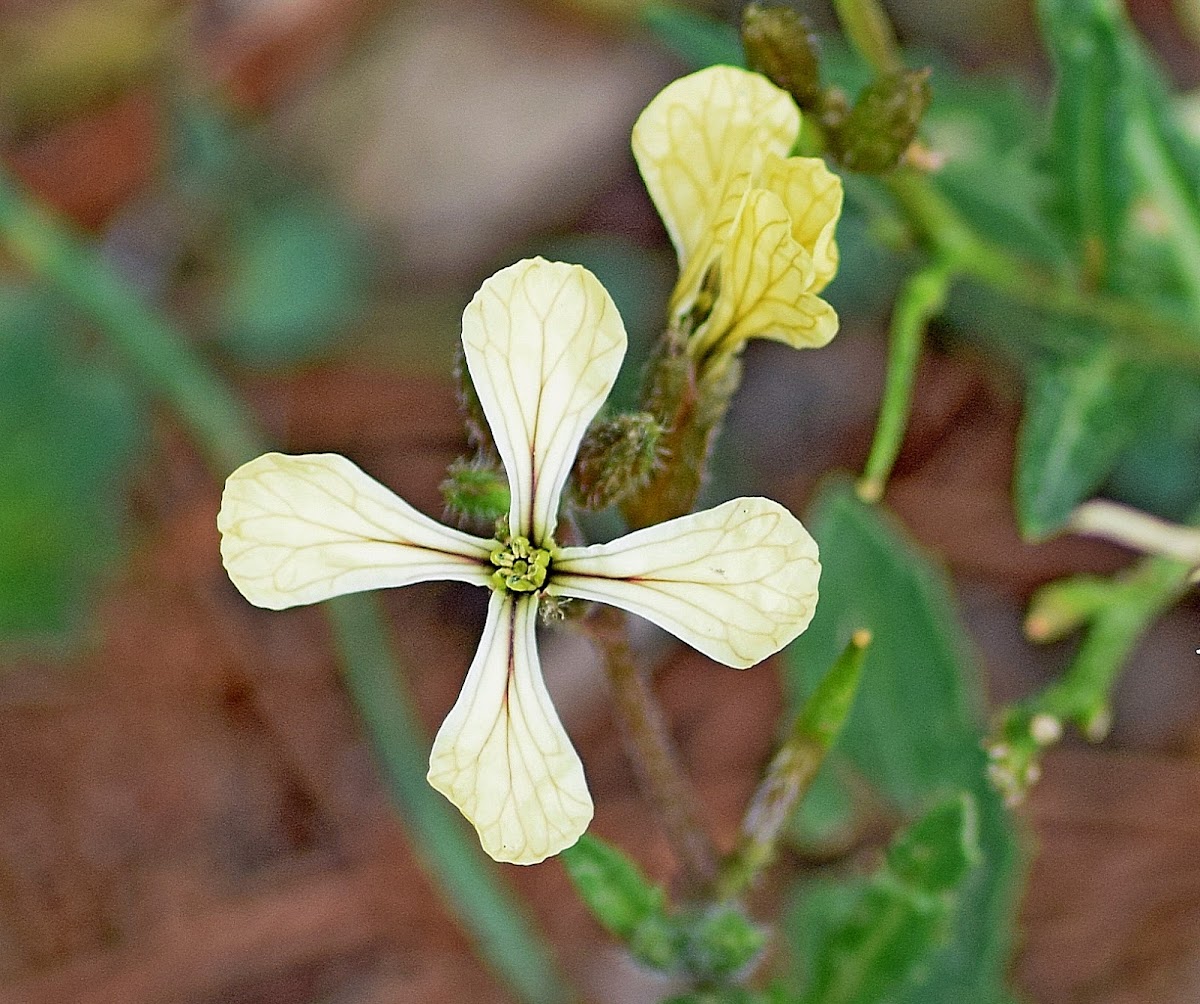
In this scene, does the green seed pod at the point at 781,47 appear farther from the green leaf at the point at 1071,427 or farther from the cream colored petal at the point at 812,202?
the green leaf at the point at 1071,427

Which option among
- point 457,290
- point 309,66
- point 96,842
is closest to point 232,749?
point 96,842

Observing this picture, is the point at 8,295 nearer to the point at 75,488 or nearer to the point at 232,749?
the point at 75,488

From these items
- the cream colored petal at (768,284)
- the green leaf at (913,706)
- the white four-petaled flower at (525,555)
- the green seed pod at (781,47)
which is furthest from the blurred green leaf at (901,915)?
the green seed pod at (781,47)

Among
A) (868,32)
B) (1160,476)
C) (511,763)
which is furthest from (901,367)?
(1160,476)

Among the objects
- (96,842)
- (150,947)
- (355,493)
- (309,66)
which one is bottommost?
(150,947)

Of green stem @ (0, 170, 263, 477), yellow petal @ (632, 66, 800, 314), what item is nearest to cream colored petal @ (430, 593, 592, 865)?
yellow petal @ (632, 66, 800, 314)

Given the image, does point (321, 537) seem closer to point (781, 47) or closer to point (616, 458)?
point (616, 458)

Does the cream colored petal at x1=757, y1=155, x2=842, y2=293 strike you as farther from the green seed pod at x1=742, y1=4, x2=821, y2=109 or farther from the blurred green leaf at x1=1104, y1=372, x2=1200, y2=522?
the blurred green leaf at x1=1104, y1=372, x2=1200, y2=522
